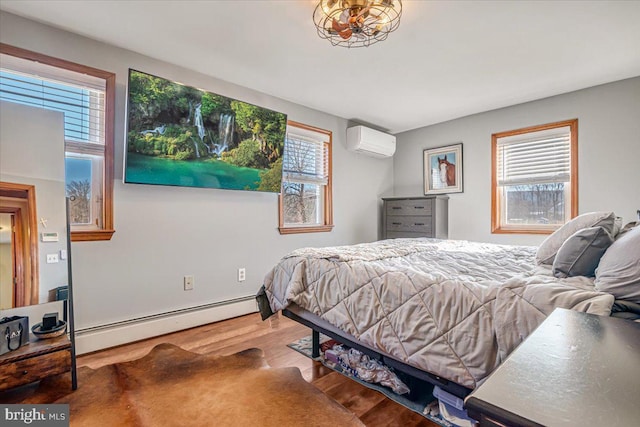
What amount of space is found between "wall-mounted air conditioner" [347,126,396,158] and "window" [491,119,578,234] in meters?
1.31

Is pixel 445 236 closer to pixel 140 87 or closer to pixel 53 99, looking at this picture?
pixel 140 87

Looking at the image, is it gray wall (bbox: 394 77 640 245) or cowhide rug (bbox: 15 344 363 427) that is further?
gray wall (bbox: 394 77 640 245)

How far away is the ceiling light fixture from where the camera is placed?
1.76 metres

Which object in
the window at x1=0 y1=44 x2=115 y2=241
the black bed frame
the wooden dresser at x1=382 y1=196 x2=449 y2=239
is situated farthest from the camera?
the wooden dresser at x1=382 y1=196 x2=449 y2=239

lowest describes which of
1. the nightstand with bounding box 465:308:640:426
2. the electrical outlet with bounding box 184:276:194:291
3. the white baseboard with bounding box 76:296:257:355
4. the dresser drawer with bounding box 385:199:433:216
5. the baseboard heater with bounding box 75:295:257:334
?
the white baseboard with bounding box 76:296:257:355

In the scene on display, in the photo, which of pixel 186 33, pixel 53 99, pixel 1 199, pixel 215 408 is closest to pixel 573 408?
pixel 215 408

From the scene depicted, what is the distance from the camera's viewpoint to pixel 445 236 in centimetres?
405

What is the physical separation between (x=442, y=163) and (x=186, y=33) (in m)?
3.30

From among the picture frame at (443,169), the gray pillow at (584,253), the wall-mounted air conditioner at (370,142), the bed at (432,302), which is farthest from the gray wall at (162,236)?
the gray pillow at (584,253)

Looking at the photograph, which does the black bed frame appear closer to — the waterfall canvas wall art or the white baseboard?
the white baseboard

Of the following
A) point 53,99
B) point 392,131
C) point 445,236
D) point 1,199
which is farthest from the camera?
point 392,131

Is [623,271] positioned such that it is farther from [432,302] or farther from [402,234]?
[402,234]

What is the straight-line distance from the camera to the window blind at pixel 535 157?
3262 millimetres

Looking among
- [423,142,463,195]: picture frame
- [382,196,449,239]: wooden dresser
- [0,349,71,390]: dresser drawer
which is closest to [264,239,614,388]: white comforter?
[0,349,71,390]: dresser drawer
